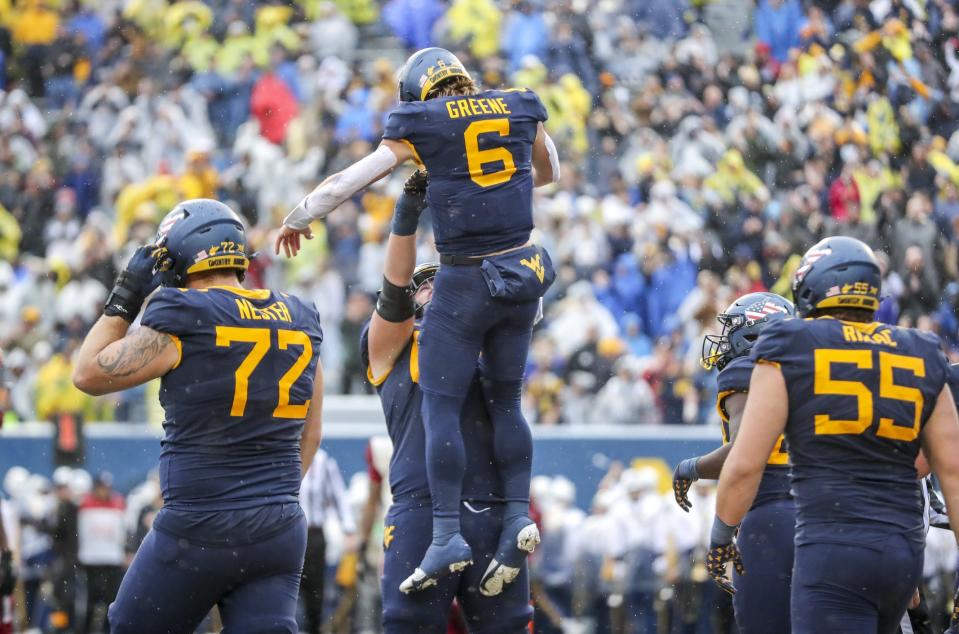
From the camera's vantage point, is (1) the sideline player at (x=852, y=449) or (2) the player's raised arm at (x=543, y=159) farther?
(2) the player's raised arm at (x=543, y=159)

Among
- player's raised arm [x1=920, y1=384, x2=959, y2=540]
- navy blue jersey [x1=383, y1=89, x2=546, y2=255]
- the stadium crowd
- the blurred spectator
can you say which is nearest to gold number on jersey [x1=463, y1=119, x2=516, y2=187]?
navy blue jersey [x1=383, y1=89, x2=546, y2=255]

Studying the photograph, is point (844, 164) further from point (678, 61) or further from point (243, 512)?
point (243, 512)

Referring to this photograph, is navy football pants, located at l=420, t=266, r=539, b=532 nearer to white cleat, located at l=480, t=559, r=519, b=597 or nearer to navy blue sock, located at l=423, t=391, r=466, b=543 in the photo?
navy blue sock, located at l=423, t=391, r=466, b=543

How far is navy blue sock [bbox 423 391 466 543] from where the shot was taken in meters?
6.23

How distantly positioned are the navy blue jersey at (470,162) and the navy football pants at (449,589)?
3.81 feet

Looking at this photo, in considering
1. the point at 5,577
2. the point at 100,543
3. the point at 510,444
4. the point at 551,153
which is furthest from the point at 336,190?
the point at 100,543

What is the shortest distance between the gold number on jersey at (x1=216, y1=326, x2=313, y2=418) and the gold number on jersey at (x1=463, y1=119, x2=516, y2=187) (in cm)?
104

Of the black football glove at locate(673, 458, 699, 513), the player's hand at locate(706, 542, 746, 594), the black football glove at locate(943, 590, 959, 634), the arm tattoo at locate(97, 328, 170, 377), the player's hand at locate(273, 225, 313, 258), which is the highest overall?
the player's hand at locate(273, 225, 313, 258)

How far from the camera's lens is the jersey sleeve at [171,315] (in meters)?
5.52

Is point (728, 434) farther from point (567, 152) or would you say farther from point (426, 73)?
point (567, 152)

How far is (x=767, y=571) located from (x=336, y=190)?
244 cm

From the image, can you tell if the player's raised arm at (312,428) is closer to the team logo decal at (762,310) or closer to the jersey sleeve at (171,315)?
the jersey sleeve at (171,315)

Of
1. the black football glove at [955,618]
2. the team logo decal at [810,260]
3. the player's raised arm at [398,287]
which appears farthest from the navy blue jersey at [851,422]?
the player's raised arm at [398,287]

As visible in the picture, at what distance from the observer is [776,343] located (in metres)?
5.31
